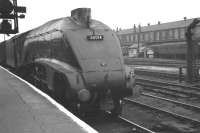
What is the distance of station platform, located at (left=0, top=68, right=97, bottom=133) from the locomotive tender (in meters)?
0.95

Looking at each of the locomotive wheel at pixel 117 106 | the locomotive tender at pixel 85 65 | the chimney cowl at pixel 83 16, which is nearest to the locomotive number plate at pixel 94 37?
the locomotive tender at pixel 85 65

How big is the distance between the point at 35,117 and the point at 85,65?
3.40 m

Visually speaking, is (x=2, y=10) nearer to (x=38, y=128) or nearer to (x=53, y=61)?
(x=38, y=128)

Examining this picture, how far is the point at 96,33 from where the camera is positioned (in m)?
10.2

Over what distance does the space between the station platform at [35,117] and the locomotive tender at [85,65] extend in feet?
3.12

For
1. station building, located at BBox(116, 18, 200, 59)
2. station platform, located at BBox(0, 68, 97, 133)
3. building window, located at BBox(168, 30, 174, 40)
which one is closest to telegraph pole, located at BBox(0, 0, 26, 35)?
station platform, located at BBox(0, 68, 97, 133)

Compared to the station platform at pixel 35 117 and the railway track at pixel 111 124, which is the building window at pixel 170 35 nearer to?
the railway track at pixel 111 124

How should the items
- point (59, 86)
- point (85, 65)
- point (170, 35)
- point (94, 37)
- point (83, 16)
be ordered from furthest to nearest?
point (170, 35), point (83, 16), point (94, 37), point (59, 86), point (85, 65)

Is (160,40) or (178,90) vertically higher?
(160,40)

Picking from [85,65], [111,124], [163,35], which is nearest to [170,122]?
[111,124]

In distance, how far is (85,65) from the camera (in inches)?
373

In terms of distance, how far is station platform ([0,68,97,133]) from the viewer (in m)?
5.43

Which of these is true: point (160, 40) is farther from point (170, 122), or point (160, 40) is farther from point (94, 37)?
point (94, 37)

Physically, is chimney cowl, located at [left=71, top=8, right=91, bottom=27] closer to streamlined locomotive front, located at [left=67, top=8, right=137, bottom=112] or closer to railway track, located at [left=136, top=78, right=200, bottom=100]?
streamlined locomotive front, located at [left=67, top=8, right=137, bottom=112]
